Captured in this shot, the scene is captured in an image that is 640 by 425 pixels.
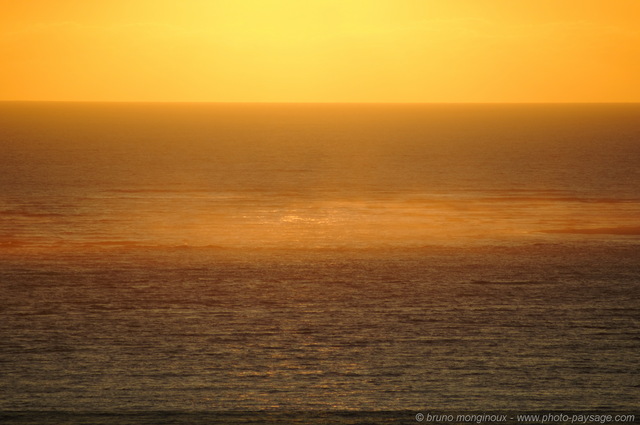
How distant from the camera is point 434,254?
32719mm

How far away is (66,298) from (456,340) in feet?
36.4

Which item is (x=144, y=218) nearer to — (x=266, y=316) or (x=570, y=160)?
(x=266, y=316)

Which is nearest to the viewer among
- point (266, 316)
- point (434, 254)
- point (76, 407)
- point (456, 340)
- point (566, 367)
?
point (76, 407)

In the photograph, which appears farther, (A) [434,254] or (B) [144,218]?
(B) [144,218]

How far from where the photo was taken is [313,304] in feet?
81.6

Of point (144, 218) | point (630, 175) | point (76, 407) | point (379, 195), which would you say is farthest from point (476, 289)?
point (630, 175)

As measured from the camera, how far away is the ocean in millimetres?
17344

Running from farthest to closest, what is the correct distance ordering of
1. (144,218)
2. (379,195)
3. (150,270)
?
1. (379,195)
2. (144,218)
3. (150,270)

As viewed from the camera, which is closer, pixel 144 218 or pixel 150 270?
pixel 150 270

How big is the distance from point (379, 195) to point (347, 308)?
1145 inches

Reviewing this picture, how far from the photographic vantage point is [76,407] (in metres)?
16.6

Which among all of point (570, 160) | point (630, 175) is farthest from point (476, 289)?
point (570, 160)

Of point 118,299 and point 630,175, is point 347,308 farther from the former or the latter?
point 630,175

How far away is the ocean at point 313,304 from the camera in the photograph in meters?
17.3
